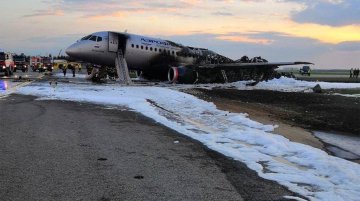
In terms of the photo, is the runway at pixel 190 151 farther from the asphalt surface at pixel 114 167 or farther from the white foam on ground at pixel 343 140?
the white foam on ground at pixel 343 140

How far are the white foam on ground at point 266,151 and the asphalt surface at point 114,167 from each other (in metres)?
0.38

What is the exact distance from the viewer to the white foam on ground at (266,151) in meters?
6.10

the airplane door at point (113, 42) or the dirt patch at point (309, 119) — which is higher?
the airplane door at point (113, 42)

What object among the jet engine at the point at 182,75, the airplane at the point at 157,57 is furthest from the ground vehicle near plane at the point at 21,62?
the jet engine at the point at 182,75

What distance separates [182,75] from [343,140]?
2245 centimetres

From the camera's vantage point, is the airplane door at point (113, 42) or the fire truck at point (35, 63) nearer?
the airplane door at point (113, 42)

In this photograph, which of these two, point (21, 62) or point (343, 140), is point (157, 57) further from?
point (21, 62)

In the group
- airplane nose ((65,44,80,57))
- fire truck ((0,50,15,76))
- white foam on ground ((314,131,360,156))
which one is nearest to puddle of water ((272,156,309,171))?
white foam on ground ((314,131,360,156))

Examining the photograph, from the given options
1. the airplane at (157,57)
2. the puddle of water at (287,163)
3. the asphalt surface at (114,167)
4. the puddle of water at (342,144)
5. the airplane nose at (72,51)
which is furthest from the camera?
the airplane at (157,57)

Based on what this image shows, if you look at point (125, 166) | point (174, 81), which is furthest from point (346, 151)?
point (174, 81)

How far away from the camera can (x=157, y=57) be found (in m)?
33.7

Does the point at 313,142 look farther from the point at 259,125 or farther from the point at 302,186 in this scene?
the point at 302,186

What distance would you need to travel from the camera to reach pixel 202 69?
35.6 metres

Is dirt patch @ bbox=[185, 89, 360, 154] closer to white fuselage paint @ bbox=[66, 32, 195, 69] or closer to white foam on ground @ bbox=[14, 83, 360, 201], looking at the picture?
white foam on ground @ bbox=[14, 83, 360, 201]
